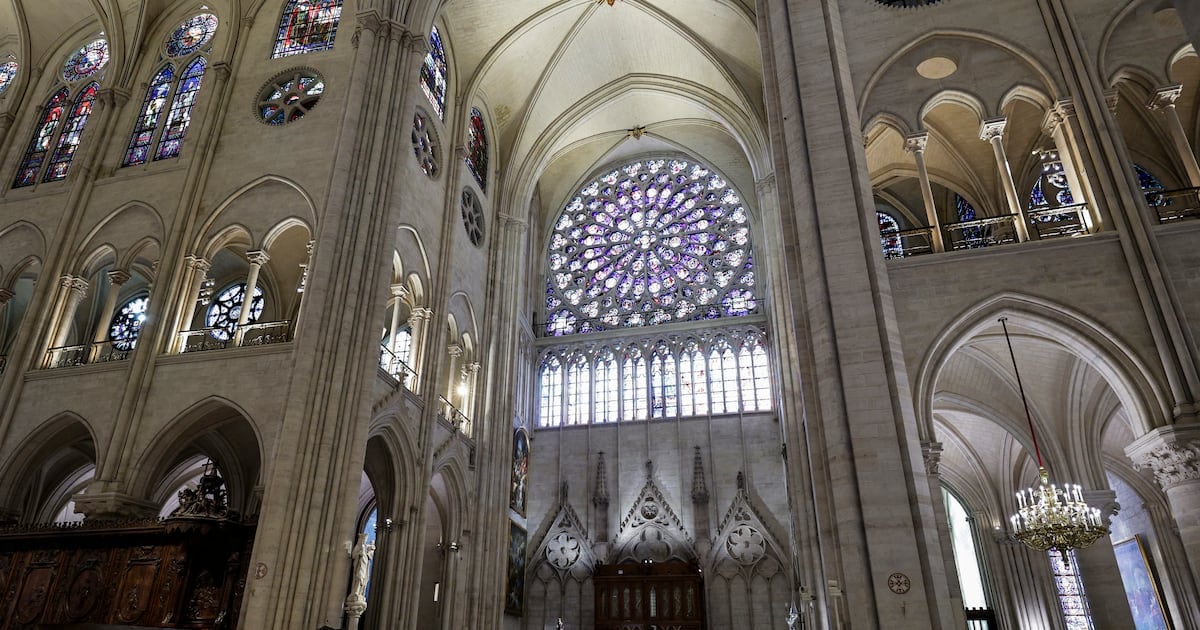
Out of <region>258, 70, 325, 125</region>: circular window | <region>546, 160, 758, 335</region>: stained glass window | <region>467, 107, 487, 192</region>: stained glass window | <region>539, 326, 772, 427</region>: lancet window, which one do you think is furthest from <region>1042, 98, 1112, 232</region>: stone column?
<region>258, 70, 325, 125</region>: circular window

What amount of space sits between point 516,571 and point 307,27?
14290mm

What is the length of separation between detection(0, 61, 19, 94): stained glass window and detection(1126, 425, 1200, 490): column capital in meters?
24.8

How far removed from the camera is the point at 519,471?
20.9 metres

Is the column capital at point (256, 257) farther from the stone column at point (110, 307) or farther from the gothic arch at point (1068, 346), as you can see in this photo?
the gothic arch at point (1068, 346)

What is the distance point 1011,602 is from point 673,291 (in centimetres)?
1225

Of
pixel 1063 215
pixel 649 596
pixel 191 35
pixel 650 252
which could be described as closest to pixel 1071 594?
pixel 649 596

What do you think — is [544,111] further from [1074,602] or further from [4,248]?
[1074,602]

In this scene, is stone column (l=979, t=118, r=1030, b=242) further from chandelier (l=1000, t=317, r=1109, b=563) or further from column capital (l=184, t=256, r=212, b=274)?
column capital (l=184, t=256, r=212, b=274)

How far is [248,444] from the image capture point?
52.8ft

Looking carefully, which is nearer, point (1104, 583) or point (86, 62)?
point (1104, 583)

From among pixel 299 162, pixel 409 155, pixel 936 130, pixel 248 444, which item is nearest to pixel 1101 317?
pixel 936 130

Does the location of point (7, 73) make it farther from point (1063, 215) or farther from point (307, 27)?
point (1063, 215)

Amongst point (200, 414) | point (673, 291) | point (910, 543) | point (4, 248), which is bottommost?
point (910, 543)

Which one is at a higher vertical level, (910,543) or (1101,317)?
(1101,317)
